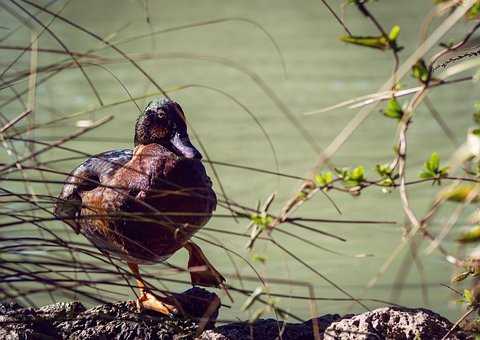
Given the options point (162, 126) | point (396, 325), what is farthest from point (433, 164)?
point (162, 126)

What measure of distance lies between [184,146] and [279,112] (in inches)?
216

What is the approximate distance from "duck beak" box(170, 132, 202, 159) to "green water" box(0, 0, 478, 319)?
0.59 meters

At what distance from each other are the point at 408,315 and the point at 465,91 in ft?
21.5

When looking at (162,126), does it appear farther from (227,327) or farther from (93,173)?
(227,327)

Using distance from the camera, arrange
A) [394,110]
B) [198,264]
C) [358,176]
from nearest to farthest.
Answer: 1. [394,110]
2. [358,176]
3. [198,264]

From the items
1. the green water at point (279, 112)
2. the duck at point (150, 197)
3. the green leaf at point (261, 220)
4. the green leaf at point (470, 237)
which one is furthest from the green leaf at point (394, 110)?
the green water at point (279, 112)

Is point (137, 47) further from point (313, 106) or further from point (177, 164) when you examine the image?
point (177, 164)

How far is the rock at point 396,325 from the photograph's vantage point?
285 cm

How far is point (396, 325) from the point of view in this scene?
289 cm

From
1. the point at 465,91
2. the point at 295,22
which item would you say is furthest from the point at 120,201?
the point at 295,22

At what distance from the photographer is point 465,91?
360 inches

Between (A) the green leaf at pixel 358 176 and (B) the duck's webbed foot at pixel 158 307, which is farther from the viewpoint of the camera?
(B) the duck's webbed foot at pixel 158 307

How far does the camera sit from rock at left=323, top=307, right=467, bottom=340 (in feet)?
9.35

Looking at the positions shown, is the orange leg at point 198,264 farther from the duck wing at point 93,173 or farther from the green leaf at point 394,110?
the green leaf at point 394,110
